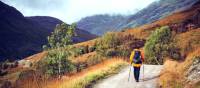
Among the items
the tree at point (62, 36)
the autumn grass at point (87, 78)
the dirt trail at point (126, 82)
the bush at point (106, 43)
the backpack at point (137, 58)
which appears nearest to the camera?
the autumn grass at point (87, 78)

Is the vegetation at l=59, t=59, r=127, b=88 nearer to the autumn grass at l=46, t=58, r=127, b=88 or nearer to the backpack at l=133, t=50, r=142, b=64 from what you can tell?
the autumn grass at l=46, t=58, r=127, b=88

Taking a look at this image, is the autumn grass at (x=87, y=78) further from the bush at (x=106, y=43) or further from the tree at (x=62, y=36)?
the bush at (x=106, y=43)

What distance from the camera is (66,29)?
40.0 meters

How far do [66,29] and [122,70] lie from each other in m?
16.6

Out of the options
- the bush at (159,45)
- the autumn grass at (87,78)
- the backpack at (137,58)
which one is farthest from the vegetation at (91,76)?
the bush at (159,45)

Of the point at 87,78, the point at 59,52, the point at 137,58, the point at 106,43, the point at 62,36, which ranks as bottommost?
the point at 87,78

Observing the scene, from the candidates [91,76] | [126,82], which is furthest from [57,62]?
[126,82]

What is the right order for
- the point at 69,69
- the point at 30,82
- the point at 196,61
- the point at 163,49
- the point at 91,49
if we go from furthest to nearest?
the point at 91,49 → the point at 163,49 → the point at 69,69 → the point at 196,61 → the point at 30,82

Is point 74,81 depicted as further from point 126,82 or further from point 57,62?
point 57,62

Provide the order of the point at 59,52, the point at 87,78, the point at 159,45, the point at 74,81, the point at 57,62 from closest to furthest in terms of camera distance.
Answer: the point at 74,81 → the point at 87,78 → the point at 57,62 → the point at 59,52 → the point at 159,45

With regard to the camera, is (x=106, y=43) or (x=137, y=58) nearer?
(x=137, y=58)

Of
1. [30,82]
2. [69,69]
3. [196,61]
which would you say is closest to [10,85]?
[30,82]

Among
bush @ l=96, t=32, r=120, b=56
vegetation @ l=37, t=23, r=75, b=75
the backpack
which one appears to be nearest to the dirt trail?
the backpack

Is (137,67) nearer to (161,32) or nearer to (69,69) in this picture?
(69,69)
